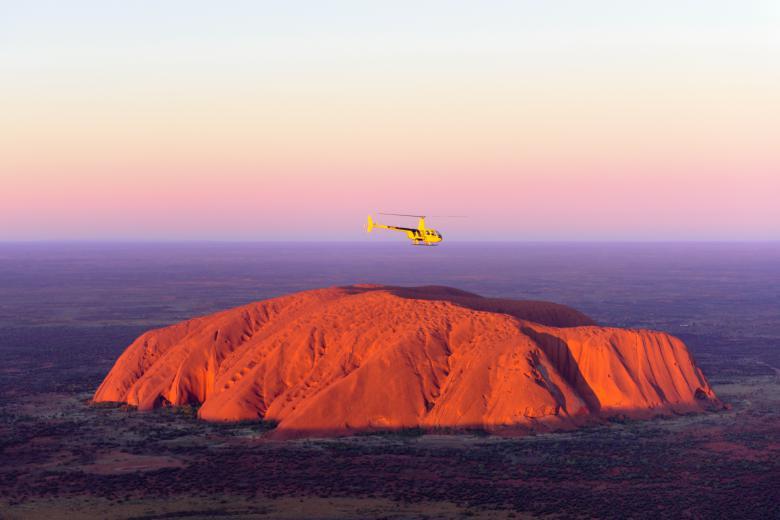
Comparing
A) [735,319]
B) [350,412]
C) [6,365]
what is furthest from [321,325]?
[735,319]

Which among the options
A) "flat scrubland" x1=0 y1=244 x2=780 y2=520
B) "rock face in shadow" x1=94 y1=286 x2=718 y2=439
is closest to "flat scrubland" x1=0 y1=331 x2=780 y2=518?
"flat scrubland" x1=0 y1=244 x2=780 y2=520

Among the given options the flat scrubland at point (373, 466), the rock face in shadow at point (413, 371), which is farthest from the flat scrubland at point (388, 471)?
the rock face in shadow at point (413, 371)

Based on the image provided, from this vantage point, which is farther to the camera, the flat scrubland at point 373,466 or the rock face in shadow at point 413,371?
the rock face in shadow at point 413,371

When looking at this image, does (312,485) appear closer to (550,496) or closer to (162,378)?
(550,496)

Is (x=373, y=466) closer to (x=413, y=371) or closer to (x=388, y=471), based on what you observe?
(x=388, y=471)

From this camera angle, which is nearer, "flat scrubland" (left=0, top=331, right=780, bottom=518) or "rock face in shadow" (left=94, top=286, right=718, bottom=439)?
"flat scrubland" (left=0, top=331, right=780, bottom=518)

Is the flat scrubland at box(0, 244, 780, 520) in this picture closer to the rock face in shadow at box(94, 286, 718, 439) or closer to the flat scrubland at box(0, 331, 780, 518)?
the flat scrubland at box(0, 331, 780, 518)

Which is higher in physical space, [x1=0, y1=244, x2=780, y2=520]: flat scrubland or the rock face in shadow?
the rock face in shadow

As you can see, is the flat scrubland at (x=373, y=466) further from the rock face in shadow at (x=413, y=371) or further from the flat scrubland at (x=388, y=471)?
the rock face in shadow at (x=413, y=371)

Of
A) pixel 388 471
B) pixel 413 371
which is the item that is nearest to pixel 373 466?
pixel 388 471
